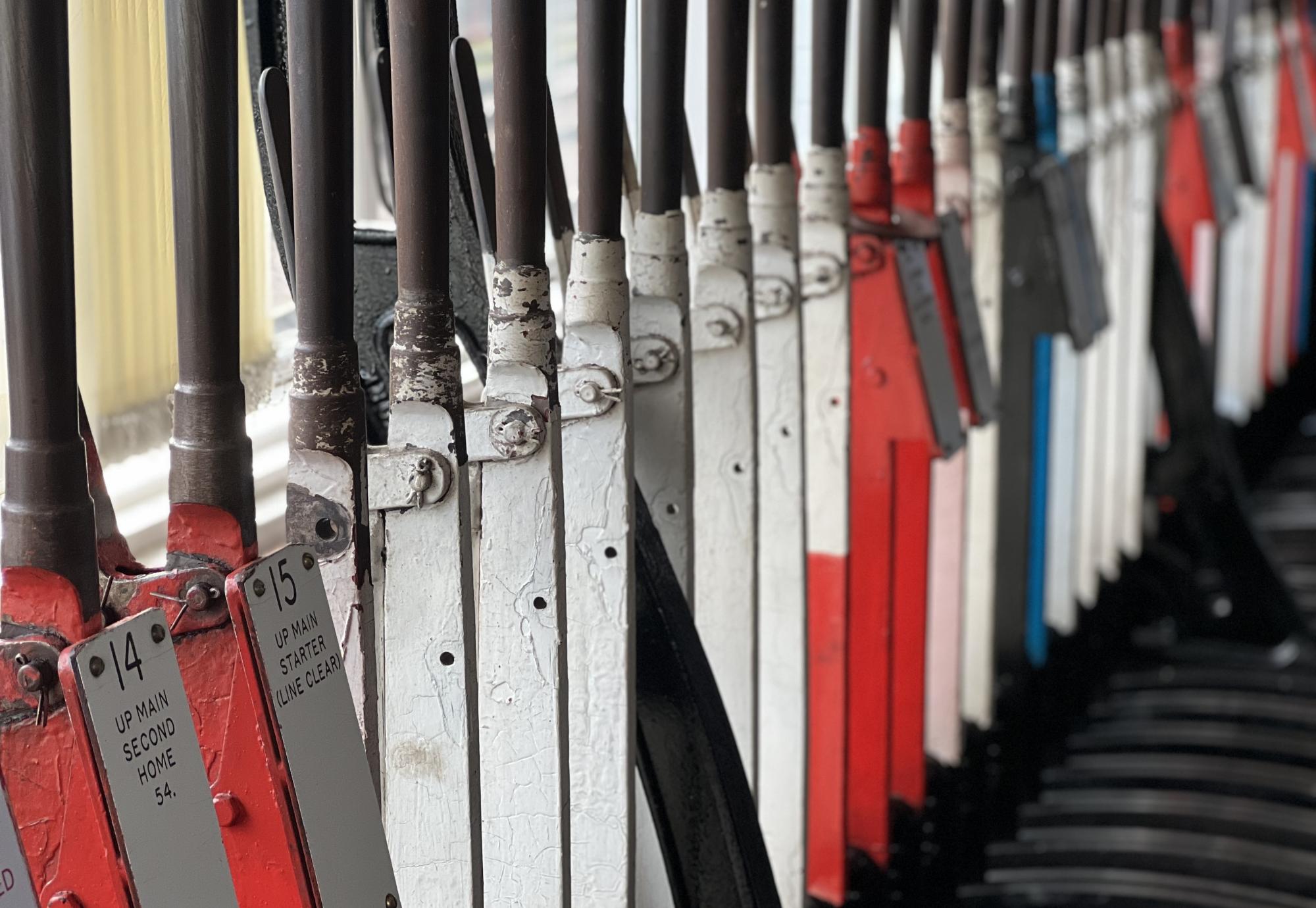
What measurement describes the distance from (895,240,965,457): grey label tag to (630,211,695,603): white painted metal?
36 cm

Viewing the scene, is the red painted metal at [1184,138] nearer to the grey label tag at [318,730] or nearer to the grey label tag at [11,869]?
the grey label tag at [318,730]

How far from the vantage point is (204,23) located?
755 mm

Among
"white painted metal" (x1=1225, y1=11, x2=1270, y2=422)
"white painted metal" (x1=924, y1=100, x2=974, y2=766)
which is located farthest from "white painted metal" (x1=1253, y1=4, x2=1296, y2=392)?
"white painted metal" (x1=924, y1=100, x2=974, y2=766)

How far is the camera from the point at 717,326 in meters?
1.23

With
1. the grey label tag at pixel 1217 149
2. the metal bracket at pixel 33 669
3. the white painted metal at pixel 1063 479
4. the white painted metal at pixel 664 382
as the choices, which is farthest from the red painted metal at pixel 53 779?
the grey label tag at pixel 1217 149

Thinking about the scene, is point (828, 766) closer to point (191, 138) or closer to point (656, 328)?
point (656, 328)

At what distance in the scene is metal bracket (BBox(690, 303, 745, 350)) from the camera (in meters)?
1.23

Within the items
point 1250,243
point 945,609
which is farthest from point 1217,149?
point 945,609

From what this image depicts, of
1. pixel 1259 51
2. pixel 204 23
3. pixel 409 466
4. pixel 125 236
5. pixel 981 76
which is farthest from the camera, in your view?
pixel 1259 51

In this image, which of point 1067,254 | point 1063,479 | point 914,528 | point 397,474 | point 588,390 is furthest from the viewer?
point 1063,479

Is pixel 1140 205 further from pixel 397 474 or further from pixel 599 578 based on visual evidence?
pixel 397 474

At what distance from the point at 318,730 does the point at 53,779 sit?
136 mm

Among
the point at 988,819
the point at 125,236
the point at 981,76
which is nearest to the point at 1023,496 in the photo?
the point at 988,819

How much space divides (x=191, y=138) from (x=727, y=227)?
1.77 ft
